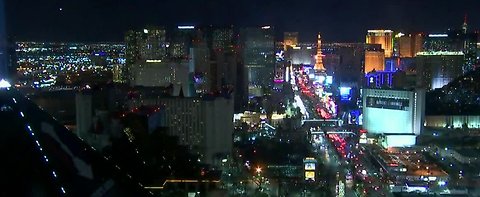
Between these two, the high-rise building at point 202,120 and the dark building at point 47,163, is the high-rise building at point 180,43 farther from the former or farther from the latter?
the dark building at point 47,163

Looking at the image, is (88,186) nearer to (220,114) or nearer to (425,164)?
(220,114)

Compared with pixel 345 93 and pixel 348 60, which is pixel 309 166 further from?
pixel 348 60

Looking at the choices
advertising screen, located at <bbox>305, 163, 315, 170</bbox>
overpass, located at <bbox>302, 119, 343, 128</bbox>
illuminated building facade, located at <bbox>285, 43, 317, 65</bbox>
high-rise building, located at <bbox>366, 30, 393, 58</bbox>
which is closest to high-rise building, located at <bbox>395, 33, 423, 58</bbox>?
high-rise building, located at <bbox>366, 30, 393, 58</bbox>

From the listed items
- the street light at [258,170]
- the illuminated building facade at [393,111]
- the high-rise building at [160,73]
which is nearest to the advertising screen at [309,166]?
the street light at [258,170]

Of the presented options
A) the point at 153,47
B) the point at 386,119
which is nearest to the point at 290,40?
the point at 386,119

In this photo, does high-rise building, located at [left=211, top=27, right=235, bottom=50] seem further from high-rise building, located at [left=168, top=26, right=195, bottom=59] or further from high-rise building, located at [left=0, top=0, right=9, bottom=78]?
high-rise building, located at [left=0, top=0, right=9, bottom=78]

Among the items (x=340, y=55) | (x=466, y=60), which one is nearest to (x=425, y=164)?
(x=466, y=60)
